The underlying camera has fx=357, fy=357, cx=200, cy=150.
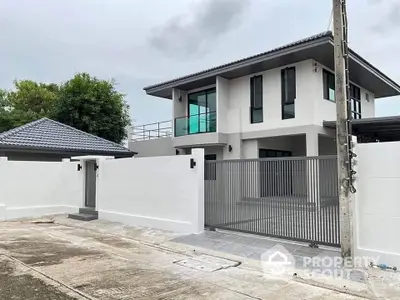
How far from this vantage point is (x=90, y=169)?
1429cm

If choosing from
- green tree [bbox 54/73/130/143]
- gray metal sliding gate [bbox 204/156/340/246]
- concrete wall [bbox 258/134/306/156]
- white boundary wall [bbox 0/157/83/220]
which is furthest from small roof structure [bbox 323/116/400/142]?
green tree [bbox 54/73/130/143]

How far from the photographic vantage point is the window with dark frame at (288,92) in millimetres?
15070

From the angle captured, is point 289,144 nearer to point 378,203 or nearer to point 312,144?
point 312,144

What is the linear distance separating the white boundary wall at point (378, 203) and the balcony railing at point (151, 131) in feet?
46.1

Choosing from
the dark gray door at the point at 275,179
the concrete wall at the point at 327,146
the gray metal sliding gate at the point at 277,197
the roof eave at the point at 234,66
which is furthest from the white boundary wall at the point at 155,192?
the concrete wall at the point at 327,146

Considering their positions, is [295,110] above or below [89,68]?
below

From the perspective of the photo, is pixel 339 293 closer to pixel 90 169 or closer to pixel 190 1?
pixel 190 1

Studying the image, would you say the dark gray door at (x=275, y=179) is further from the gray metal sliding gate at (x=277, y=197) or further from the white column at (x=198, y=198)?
the white column at (x=198, y=198)

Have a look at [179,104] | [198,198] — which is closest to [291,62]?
[179,104]

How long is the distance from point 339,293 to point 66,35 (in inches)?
614

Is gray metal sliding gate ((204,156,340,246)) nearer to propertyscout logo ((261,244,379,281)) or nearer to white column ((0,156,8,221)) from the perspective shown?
propertyscout logo ((261,244,379,281))

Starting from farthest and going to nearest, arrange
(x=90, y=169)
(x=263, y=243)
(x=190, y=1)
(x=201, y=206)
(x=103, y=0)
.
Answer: (x=90, y=169), (x=103, y=0), (x=190, y=1), (x=201, y=206), (x=263, y=243)

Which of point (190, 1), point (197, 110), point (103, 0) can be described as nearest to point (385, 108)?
point (197, 110)

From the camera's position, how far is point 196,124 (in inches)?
703
